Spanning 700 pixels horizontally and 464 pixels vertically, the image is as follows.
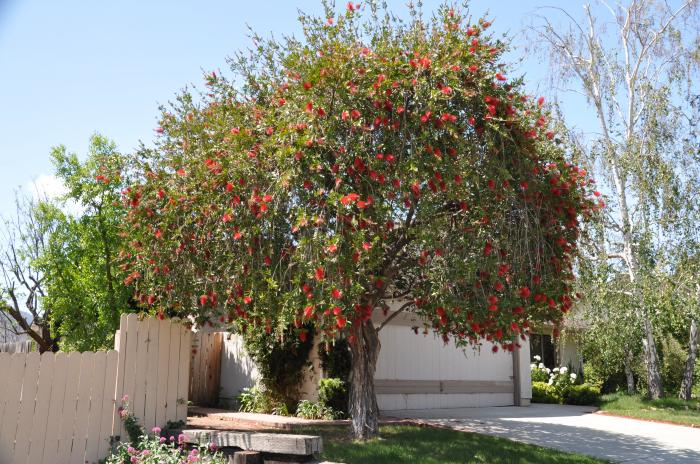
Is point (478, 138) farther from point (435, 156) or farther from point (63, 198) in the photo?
point (63, 198)

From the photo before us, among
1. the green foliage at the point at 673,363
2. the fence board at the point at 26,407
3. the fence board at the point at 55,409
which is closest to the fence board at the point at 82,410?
the fence board at the point at 55,409

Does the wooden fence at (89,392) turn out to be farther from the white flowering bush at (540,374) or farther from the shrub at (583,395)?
the white flowering bush at (540,374)

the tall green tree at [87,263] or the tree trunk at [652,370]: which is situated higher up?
the tall green tree at [87,263]

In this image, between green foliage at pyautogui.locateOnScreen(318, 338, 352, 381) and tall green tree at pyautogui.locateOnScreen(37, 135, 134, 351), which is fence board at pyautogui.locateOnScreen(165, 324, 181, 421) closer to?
green foliage at pyautogui.locateOnScreen(318, 338, 352, 381)

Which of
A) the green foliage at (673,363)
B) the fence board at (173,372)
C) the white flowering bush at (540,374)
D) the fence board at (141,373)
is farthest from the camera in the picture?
the green foliage at (673,363)

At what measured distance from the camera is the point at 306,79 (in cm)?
763

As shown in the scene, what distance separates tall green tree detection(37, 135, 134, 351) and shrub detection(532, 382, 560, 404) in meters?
11.8

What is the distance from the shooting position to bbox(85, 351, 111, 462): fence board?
23.7 feet

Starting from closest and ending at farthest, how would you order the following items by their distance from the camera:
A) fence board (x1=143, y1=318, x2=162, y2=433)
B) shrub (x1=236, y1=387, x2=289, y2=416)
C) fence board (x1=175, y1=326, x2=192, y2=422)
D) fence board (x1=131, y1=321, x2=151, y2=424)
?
fence board (x1=131, y1=321, x2=151, y2=424), fence board (x1=143, y1=318, x2=162, y2=433), fence board (x1=175, y1=326, x2=192, y2=422), shrub (x1=236, y1=387, x2=289, y2=416)

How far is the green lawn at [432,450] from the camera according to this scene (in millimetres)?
7938

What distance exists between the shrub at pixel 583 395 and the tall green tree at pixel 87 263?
1253 centimetres

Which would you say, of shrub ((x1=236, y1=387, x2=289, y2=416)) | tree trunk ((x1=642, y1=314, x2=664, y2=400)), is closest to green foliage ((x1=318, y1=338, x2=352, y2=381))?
shrub ((x1=236, y1=387, x2=289, y2=416))

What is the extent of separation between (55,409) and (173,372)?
1.61m

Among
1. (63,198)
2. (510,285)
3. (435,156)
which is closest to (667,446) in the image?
(510,285)
